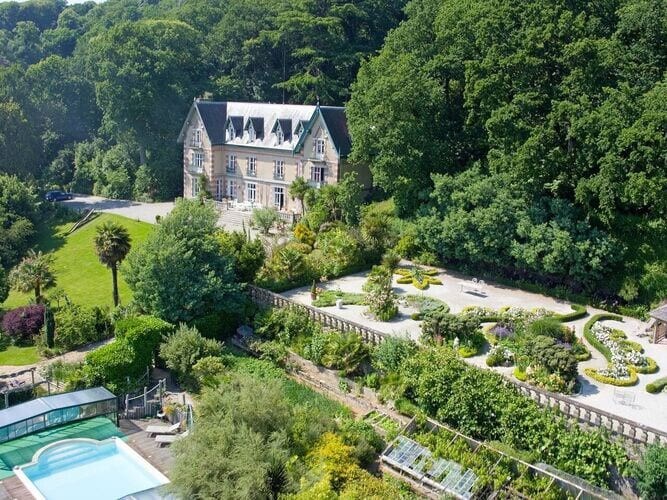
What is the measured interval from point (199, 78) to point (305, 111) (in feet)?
72.8

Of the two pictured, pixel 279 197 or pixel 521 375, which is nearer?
pixel 521 375

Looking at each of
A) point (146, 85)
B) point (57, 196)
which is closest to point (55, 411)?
point (146, 85)

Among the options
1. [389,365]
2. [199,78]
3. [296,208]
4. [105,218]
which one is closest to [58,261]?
[105,218]

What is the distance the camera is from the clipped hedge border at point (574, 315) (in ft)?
105

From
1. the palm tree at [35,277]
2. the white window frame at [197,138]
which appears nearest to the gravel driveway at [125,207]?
the white window frame at [197,138]

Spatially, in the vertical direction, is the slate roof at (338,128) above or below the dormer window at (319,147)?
above

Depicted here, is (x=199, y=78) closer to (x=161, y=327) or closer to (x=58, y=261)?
(x=58, y=261)

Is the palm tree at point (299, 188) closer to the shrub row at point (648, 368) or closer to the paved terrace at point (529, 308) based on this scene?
the paved terrace at point (529, 308)

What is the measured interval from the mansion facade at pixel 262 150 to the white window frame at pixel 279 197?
0.08m

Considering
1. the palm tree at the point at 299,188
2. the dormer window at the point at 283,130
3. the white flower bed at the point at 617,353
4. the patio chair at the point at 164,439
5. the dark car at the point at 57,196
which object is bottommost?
the patio chair at the point at 164,439

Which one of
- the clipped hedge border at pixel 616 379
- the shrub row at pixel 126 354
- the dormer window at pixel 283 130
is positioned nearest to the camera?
the clipped hedge border at pixel 616 379

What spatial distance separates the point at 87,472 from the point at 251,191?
35596 mm

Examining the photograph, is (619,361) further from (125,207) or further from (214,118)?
(125,207)

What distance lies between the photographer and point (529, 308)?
→ 33.9 meters
